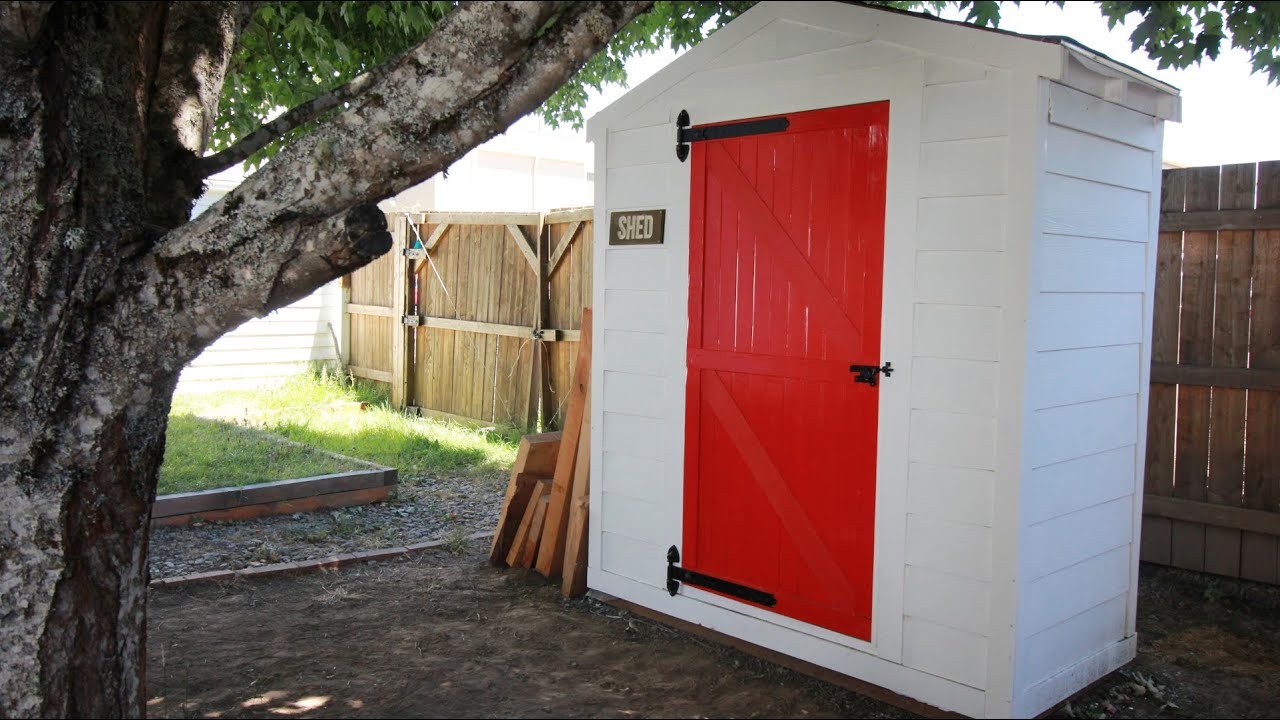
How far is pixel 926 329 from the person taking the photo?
13.5 feet

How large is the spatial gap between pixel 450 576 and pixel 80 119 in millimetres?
3485

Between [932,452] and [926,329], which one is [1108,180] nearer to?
[926,329]

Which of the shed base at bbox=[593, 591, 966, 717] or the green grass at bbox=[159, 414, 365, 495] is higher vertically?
the green grass at bbox=[159, 414, 365, 495]

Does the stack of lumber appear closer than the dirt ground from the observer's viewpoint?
No

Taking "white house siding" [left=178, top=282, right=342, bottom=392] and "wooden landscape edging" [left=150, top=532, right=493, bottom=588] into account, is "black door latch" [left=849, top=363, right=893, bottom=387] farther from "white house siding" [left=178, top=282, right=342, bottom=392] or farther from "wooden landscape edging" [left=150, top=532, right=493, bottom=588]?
"white house siding" [left=178, top=282, right=342, bottom=392]

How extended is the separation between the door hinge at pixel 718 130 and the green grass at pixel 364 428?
174 inches

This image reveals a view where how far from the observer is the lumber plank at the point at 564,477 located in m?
5.83

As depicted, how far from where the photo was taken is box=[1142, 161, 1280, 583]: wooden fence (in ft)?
18.1

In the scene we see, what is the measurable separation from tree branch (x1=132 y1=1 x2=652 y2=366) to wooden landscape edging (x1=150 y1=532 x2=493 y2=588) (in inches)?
121

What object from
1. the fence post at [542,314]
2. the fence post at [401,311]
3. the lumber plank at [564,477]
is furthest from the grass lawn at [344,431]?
the lumber plank at [564,477]

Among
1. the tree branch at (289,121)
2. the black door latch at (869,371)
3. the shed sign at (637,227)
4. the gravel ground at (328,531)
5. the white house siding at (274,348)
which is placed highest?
the tree branch at (289,121)

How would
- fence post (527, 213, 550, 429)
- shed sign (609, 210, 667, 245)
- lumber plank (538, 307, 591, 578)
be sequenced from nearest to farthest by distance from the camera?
1. shed sign (609, 210, 667, 245)
2. lumber plank (538, 307, 591, 578)
3. fence post (527, 213, 550, 429)

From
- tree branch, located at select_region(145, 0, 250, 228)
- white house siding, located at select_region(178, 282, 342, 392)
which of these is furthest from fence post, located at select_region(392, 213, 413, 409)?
tree branch, located at select_region(145, 0, 250, 228)

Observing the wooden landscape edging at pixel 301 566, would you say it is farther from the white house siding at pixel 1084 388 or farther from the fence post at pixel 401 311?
the fence post at pixel 401 311
